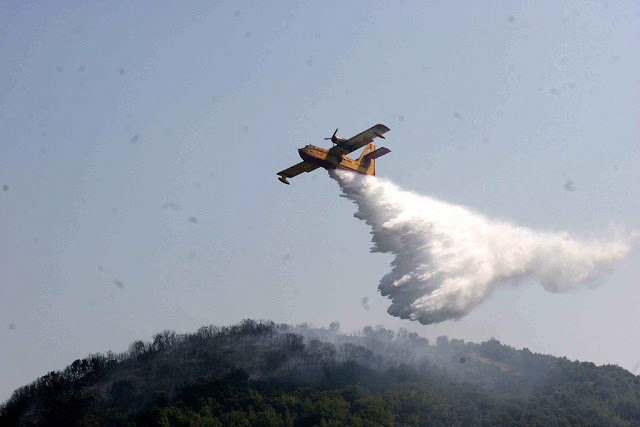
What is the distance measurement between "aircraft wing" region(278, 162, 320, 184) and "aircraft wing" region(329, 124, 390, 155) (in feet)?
17.3

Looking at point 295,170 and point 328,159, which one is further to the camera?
point 295,170

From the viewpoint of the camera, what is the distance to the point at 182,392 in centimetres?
9706

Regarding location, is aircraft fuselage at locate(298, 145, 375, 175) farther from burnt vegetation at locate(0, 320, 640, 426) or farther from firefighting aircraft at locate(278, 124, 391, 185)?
burnt vegetation at locate(0, 320, 640, 426)

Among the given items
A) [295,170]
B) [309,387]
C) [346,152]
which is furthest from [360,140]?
[309,387]

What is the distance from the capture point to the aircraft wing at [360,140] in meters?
56.5

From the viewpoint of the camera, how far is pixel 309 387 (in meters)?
99.8

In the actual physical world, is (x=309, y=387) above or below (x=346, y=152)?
below

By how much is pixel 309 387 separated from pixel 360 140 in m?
50.0

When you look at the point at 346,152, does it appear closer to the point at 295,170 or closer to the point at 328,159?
the point at 328,159

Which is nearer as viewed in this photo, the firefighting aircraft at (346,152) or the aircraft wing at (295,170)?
the firefighting aircraft at (346,152)

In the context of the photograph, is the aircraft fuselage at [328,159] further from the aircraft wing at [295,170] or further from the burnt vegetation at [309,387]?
the burnt vegetation at [309,387]

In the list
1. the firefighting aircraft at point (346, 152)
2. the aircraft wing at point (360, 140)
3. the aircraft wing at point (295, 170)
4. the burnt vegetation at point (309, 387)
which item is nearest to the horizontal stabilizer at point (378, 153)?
the firefighting aircraft at point (346, 152)

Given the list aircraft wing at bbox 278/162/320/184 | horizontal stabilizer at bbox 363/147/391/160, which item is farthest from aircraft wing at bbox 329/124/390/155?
aircraft wing at bbox 278/162/320/184

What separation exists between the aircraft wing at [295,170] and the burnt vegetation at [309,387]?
3110 cm
